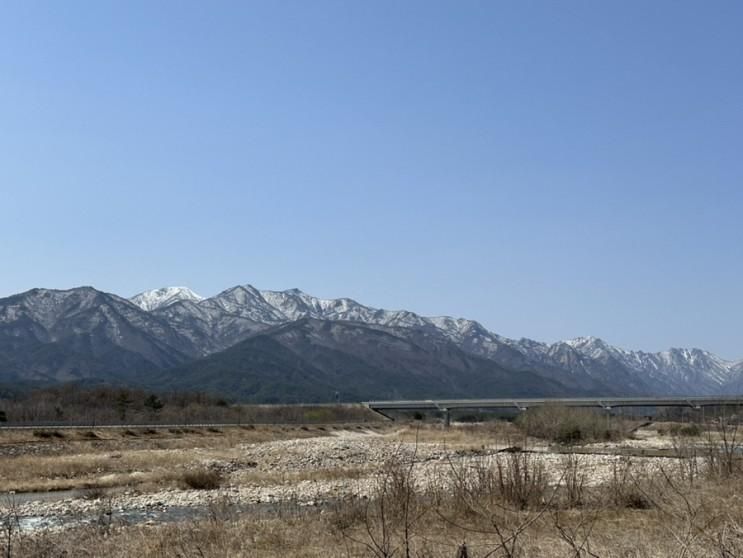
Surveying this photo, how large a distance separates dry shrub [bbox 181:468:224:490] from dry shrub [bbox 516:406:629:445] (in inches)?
1393

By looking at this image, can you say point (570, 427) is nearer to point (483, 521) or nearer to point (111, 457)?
point (111, 457)

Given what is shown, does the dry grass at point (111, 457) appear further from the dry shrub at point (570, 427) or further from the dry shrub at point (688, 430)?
the dry shrub at point (570, 427)

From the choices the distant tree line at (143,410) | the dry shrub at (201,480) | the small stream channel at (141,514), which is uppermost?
the small stream channel at (141,514)

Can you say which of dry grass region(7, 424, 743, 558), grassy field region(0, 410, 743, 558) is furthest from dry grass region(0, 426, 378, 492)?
dry grass region(7, 424, 743, 558)

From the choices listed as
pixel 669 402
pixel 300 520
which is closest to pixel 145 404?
pixel 669 402

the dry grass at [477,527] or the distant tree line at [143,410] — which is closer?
the dry grass at [477,527]

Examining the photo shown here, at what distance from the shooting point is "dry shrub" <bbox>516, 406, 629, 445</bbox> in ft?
229

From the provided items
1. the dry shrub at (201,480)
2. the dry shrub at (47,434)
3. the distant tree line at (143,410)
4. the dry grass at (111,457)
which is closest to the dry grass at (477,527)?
the dry shrub at (201,480)

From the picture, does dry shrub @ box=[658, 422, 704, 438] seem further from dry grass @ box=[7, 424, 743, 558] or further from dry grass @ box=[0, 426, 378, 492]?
dry grass @ box=[0, 426, 378, 492]

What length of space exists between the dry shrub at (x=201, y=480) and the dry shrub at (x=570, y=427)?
3539 cm

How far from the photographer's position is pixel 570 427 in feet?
234

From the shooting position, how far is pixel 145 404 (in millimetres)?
131500

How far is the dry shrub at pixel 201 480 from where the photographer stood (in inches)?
1460

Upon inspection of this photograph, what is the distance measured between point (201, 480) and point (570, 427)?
43.3 metres
